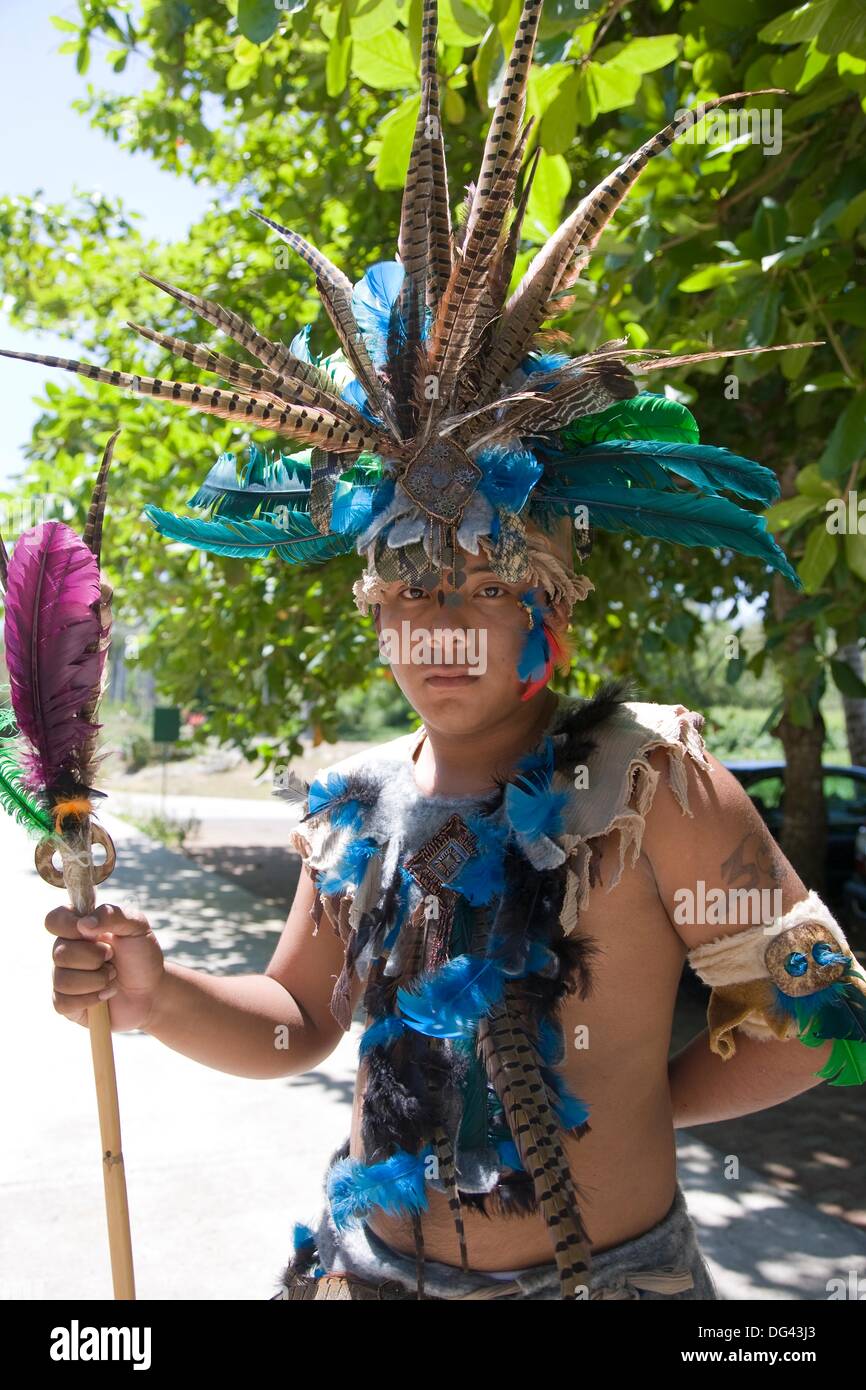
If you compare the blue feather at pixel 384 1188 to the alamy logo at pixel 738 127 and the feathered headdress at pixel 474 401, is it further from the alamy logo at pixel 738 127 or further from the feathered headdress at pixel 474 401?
the alamy logo at pixel 738 127

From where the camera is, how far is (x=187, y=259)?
7.92 meters

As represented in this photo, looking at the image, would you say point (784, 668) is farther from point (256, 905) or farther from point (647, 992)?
point (256, 905)

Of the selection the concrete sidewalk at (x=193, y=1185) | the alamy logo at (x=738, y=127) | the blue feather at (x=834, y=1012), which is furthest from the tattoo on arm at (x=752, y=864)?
the alamy logo at (x=738, y=127)

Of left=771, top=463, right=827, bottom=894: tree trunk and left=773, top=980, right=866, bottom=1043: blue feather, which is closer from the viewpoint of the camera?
left=773, top=980, right=866, bottom=1043: blue feather

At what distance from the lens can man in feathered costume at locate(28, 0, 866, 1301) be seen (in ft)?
5.20

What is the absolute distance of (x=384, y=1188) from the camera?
5.34ft

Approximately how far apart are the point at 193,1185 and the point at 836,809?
6633 mm

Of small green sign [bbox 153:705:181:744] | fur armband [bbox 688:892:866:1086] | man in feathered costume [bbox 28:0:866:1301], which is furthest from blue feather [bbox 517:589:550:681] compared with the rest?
small green sign [bbox 153:705:181:744]

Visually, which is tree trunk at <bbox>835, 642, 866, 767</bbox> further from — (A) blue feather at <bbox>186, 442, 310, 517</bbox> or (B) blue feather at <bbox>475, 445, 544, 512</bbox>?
(B) blue feather at <bbox>475, 445, 544, 512</bbox>

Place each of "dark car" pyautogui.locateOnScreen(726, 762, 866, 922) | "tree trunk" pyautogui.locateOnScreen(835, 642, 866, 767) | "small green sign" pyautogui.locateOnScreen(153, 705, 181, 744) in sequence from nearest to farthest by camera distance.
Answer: "dark car" pyautogui.locateOnScreen(726, 762, 866, 922)
"tree trunk" pyautogui.locateOnScreen(835, 642, 866, 767)
"small green sign" pyautogui.locateOnScreen(153, 705, 181, 744)

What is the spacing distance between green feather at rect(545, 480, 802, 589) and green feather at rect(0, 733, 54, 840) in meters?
0.82

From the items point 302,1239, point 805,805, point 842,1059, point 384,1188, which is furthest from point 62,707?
point 805,805
